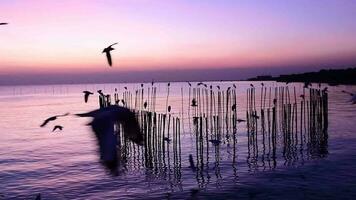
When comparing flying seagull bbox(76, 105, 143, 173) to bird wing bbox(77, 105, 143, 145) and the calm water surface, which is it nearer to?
bird wing bbox(77, 105, 143, 145)

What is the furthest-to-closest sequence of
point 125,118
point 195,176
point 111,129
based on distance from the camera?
point 195,176 → point 125,118 → point 111,129

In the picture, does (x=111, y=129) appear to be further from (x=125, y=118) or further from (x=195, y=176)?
(x=195, y=176)

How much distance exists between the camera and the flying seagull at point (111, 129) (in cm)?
241

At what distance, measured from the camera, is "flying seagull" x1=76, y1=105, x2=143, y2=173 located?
7.89 feet

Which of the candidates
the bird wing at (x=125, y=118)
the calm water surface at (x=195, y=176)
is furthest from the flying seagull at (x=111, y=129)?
the calm water surface at (x=195, y=176)

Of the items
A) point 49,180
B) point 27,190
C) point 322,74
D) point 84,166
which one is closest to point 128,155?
point 84,166

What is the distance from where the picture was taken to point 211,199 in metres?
14.9

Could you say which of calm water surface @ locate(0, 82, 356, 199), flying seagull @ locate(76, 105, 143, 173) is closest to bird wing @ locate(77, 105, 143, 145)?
flying seagull @ locate(76, 105, 143, 173)

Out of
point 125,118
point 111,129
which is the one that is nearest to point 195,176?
point 125,118

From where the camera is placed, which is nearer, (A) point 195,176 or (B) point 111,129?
(B) point 111,129

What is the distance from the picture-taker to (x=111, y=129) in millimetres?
2566

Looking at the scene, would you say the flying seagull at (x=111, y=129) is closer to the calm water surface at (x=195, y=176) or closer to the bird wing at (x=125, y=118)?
the bird wing at (x=125, y=118)

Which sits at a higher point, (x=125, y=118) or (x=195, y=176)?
(x=125, y=118)

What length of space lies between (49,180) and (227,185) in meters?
7.76
